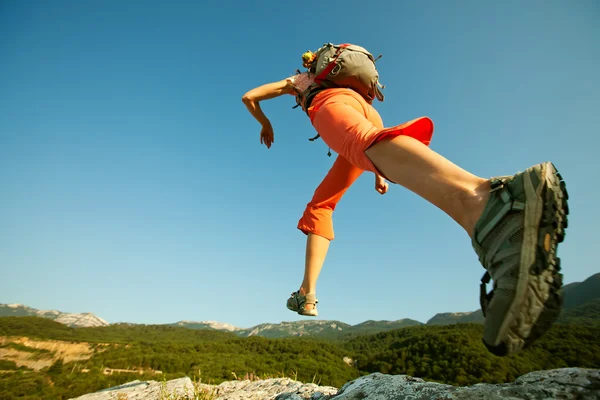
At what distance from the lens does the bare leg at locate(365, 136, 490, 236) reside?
1.29 m

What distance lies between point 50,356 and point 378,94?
10801cm

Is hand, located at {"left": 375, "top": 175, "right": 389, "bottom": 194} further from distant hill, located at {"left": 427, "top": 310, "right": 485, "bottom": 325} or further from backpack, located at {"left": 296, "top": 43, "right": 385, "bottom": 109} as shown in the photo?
distant hill, located at {"left": 427, "top": 310, "right": 485, "bottom": 325}

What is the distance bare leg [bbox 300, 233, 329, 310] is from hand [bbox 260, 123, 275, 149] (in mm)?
1170

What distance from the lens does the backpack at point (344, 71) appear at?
2439mm

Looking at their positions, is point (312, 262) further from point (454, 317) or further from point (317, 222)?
point (454, 317)

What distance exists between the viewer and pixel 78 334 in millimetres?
112688

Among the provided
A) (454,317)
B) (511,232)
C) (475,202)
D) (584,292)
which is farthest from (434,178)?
(454,317)

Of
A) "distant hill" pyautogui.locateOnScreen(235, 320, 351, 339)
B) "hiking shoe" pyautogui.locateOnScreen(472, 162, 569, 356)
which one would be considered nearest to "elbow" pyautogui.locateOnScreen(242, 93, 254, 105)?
"hiking shoe" pyautogui.locateOnScreen(472, 162, 569, 356)

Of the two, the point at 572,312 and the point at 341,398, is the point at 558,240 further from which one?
the point at 572,312

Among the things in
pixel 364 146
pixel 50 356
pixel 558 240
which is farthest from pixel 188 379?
pixel 50 356

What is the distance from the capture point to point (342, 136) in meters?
1.79

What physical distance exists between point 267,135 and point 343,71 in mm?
1087

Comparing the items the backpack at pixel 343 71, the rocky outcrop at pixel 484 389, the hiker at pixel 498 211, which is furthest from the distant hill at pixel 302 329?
the hiker at pixel 498 211

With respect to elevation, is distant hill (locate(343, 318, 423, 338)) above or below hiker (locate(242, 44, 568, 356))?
above
